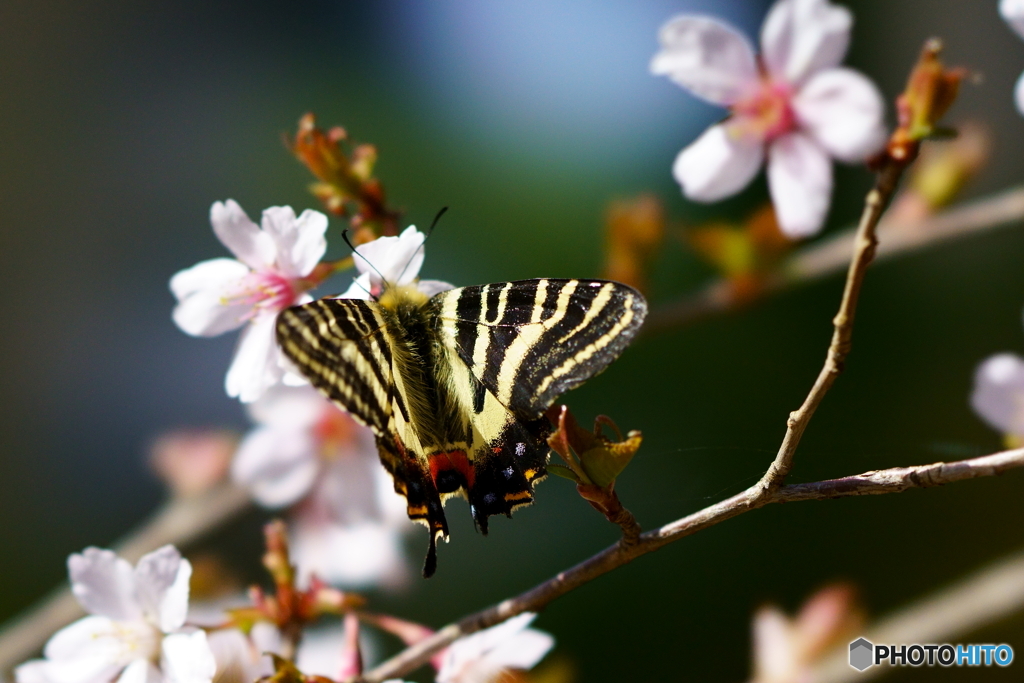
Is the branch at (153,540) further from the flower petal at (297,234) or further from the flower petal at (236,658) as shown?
the flower petal at (297,234)

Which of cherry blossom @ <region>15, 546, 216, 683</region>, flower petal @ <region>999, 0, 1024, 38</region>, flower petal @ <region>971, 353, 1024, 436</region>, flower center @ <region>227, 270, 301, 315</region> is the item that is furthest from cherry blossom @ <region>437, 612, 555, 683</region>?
flower petal @ <region>999, 0, 1024, 38</region>

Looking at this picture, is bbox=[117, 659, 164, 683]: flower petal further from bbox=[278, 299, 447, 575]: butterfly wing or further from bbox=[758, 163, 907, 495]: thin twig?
bbox=[758, 163, 907, 495]: thin twig

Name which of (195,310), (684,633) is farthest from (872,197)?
(684,633)

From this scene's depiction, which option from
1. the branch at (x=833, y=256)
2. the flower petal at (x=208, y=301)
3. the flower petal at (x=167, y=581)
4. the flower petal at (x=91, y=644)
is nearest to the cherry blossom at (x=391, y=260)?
the flower petal at (x=208, y=301)

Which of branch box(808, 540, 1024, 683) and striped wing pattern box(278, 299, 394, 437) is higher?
striped wing pattern box(278, 299, 394, 437)

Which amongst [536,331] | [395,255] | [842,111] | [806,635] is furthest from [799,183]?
[806,635]

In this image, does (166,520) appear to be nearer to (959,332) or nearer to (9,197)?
(959,332)
